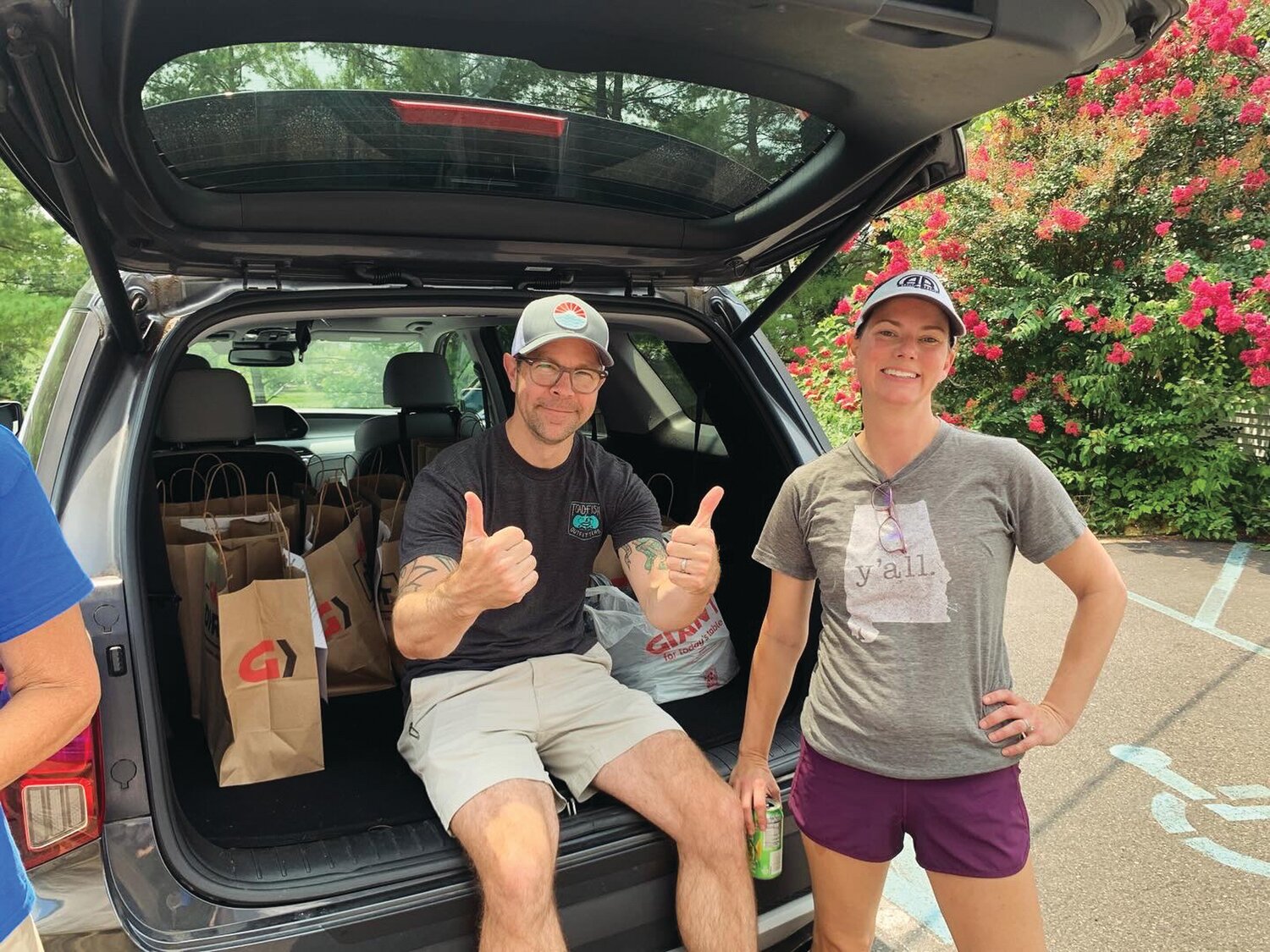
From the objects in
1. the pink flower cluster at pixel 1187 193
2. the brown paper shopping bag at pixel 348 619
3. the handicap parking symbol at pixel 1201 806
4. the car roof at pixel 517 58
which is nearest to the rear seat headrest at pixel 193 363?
the brown paper shopping bag at pixel 348 619

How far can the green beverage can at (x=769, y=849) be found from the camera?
5.71 feet

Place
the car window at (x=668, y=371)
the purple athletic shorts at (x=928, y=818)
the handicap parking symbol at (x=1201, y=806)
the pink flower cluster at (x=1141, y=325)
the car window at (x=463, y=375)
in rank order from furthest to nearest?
the pink flower cluster at (x=1141, y=325) < the car window at (x=463, y=375) < the car window at (x=668, y=371) < the handicap parking symbol at (x=1201, y=806) < the purple athletic shorts at (x=928, y=818)

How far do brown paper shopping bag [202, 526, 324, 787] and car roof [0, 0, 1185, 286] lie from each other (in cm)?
79

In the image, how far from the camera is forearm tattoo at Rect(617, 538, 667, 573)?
84.3 inches

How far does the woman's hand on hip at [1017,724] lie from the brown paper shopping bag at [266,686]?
1.47 metres

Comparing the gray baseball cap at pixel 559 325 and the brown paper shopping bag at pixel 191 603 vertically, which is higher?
the gray baseball cap at pixel 559 325

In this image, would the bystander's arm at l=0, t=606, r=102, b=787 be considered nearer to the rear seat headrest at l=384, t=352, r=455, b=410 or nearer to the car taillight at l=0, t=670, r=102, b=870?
the car taillight at l=0, t=670, r=102, b=870

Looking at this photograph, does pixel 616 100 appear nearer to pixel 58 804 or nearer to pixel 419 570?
pixel 419 570

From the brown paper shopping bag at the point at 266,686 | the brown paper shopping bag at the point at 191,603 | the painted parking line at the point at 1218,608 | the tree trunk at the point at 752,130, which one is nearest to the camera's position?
the tree trunk at the point at 752,130

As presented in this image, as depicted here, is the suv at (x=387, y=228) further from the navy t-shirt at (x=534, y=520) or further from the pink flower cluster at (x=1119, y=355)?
the pink flower cluster at (x=1119, y=355)

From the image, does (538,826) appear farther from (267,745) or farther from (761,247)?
(761,247)

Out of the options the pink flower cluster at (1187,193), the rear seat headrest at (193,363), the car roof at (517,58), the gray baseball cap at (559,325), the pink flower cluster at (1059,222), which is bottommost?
the rear seat headrest at (193,363)

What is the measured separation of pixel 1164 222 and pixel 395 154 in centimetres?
Answer: 599

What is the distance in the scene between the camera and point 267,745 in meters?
2.01
